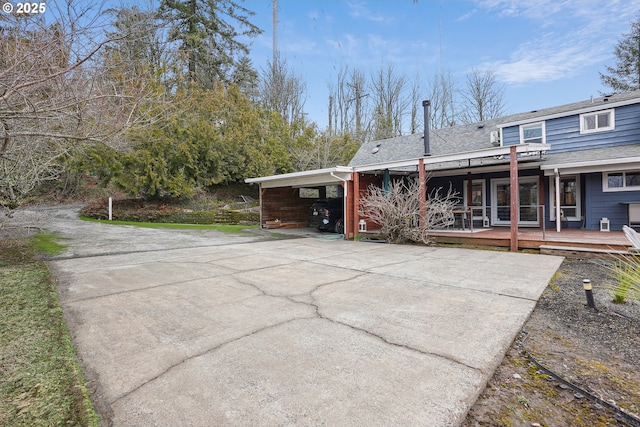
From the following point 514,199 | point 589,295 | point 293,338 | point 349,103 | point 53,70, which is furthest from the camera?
point 349,103

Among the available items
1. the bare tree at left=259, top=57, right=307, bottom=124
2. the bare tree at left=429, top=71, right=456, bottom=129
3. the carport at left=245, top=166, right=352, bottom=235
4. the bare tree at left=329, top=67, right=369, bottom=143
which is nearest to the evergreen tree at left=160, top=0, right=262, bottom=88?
the bare tree at left=259, top=57, right=307, bottom=124

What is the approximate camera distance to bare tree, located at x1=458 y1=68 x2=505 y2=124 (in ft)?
74.7

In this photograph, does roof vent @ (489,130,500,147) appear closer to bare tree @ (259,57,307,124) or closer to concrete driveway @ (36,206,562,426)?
concrete driveway @ (36,206,562,426)

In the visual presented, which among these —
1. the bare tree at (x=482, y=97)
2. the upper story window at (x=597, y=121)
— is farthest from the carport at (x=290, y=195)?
the bare tree at (x=482, y=97)

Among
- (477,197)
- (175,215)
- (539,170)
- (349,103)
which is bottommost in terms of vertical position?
(175,215)

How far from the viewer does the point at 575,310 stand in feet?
12.1

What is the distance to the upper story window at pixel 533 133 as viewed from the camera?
11.6m

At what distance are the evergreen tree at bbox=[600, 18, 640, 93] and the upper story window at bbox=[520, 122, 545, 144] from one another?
49.3 feet

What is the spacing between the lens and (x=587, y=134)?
34.9 ft

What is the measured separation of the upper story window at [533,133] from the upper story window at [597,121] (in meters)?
1.15

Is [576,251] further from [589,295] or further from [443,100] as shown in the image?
[443,100]

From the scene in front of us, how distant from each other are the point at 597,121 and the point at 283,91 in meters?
19.5

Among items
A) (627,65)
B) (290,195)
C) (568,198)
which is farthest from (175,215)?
(627,65)

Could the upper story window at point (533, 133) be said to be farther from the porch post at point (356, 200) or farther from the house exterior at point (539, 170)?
the porch post at point (356, 200)
